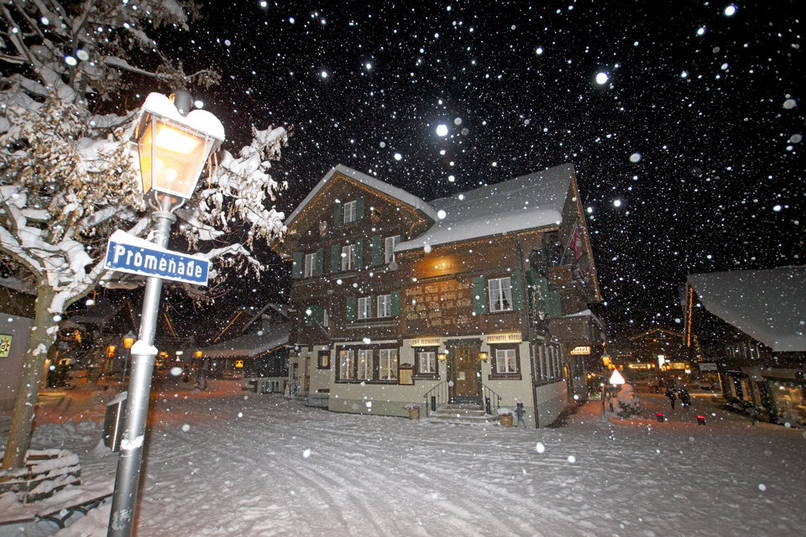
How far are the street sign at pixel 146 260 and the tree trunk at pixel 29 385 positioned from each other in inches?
236

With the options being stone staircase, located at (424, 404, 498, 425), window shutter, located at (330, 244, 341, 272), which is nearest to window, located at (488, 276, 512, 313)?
stone staircase, located at (424, 404, 498, 425)

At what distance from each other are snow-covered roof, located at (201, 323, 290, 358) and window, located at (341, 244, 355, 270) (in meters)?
14.9

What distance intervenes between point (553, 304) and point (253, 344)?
27.3 meters

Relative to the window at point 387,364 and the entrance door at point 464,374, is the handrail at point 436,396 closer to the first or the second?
the entrance door at point 464,374

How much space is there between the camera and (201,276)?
3.17m

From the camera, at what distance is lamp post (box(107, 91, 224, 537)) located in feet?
8.56

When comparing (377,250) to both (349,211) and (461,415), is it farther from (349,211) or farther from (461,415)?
(461,415)

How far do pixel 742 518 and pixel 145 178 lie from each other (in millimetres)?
10117

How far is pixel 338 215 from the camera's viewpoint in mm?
24062

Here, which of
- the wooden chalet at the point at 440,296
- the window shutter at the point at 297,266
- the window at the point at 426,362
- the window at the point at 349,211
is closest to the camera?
the wooden chalet at the point at 440,296

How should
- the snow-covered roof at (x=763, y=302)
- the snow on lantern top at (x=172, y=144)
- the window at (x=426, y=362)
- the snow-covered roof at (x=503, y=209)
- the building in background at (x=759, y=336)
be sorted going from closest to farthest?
the snow on lantern top at (x=172, y=144) < the snow-covered roof at (x=763, y=302) < the building in background at (x=759, y=336) < the snow-covered roof at (x=503, y=209) < the window at (x=426, y=362)

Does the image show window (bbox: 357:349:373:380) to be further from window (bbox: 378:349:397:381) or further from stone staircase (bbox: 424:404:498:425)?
stone staircase (bbox: 424:404:498:425)

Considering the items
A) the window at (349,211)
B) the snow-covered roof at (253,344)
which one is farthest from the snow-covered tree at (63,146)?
the snow-covered roof at (253,344)

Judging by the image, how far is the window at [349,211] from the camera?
23625 mm
